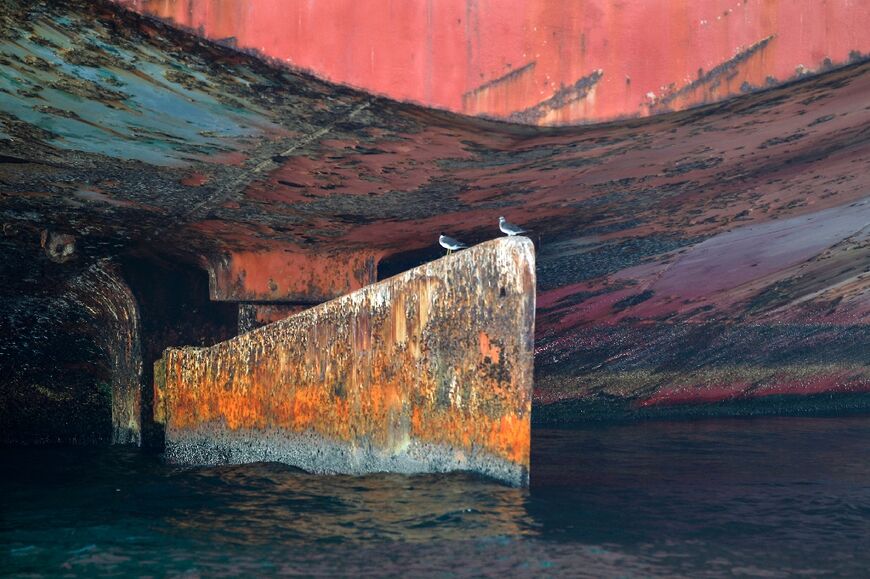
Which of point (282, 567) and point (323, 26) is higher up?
point (323, 26)

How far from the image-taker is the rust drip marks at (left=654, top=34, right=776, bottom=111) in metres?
4.62

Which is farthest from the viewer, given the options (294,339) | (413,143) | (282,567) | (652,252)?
(652,252)

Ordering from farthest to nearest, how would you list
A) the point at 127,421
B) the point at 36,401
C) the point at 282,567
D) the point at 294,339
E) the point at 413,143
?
the point at 36,401
the point at 127,421
the point at 294,339
the point at 413,143
the point at 282,567

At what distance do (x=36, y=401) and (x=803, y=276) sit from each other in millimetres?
7595

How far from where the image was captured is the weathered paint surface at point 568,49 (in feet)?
14.7

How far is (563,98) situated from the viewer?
15.3 feet

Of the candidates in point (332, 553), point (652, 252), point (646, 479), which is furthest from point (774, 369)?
point (332, 553)

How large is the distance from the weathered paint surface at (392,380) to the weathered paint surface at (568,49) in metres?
1.14

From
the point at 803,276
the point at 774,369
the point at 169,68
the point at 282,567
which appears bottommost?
the point at 282,567

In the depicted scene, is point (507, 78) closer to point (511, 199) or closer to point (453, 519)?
point (511, 199)

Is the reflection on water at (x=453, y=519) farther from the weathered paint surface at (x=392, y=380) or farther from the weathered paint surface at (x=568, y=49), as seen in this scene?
the weathered paint surface at (x=568, y=49)

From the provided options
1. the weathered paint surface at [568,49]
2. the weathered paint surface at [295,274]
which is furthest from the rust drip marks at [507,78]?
the weathered paint surface at [295,274]

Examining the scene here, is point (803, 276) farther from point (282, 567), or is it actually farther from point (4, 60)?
point (4, 60)

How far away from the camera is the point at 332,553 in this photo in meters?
4.56
